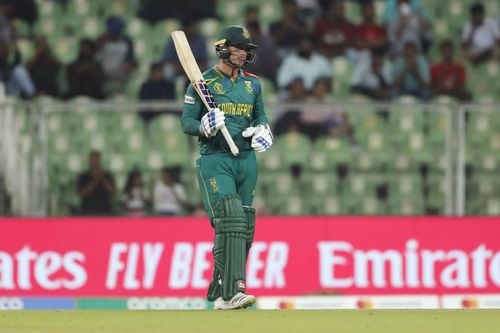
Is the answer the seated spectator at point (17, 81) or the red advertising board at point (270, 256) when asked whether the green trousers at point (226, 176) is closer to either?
the red advertising board at point (270, 256)

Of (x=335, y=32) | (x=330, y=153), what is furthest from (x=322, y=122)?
(x=335, y=32)

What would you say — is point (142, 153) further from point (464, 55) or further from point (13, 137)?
point (464, 55)

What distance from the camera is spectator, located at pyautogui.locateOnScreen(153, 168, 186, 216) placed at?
13.2 meters

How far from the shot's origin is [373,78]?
15.8 metres

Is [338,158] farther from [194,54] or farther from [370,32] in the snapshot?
[370,32]

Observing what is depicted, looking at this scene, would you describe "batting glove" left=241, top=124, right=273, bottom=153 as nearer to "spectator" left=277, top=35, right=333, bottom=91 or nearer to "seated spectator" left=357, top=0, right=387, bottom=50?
"spectator" left=277, top=35, right=333, bottom=91

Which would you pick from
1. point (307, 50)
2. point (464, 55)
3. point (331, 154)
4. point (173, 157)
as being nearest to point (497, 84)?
point (464, 55)

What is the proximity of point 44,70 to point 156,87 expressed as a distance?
1.61 meters

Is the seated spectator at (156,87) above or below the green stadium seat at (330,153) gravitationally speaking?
above

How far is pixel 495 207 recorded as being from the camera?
13398 mm

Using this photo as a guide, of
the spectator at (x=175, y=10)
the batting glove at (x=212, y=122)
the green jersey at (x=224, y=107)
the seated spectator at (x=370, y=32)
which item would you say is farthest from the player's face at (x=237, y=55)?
the spectator at (x=175, y=10)

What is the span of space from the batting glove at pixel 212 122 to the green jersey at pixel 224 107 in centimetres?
16

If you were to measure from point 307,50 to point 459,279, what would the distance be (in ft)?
14.2

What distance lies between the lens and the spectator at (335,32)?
16.3 m
